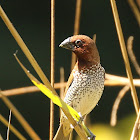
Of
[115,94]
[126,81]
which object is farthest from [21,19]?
[126,81]

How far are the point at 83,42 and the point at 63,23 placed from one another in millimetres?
2928

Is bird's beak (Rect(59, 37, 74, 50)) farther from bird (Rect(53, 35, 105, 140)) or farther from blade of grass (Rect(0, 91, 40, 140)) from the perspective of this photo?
blade of grass (Rect(0, 91, 40, 140))

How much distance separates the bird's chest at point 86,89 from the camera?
6.94ft

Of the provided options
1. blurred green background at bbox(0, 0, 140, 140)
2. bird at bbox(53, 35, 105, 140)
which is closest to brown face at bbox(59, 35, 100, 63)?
bird at bbox(53, 35, 105, 140)

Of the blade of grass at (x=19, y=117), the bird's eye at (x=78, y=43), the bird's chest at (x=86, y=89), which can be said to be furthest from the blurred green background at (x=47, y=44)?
the blade of grass at (x=19, y=117)

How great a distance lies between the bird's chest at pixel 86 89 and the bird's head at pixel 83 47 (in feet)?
0.19

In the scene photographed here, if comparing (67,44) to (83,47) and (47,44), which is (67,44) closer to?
(83,47)

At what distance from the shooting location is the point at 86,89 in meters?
2.12

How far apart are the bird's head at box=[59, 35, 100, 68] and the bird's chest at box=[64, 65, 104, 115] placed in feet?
0.19

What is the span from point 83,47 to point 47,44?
2694mm

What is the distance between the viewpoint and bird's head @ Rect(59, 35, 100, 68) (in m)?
2.04

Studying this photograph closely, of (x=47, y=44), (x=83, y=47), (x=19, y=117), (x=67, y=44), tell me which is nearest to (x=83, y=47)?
(x=83, y=47)

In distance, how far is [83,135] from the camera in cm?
141

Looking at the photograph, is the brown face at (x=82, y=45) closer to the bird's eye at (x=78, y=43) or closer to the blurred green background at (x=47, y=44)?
the bird's eye at (x=78, y=43)
